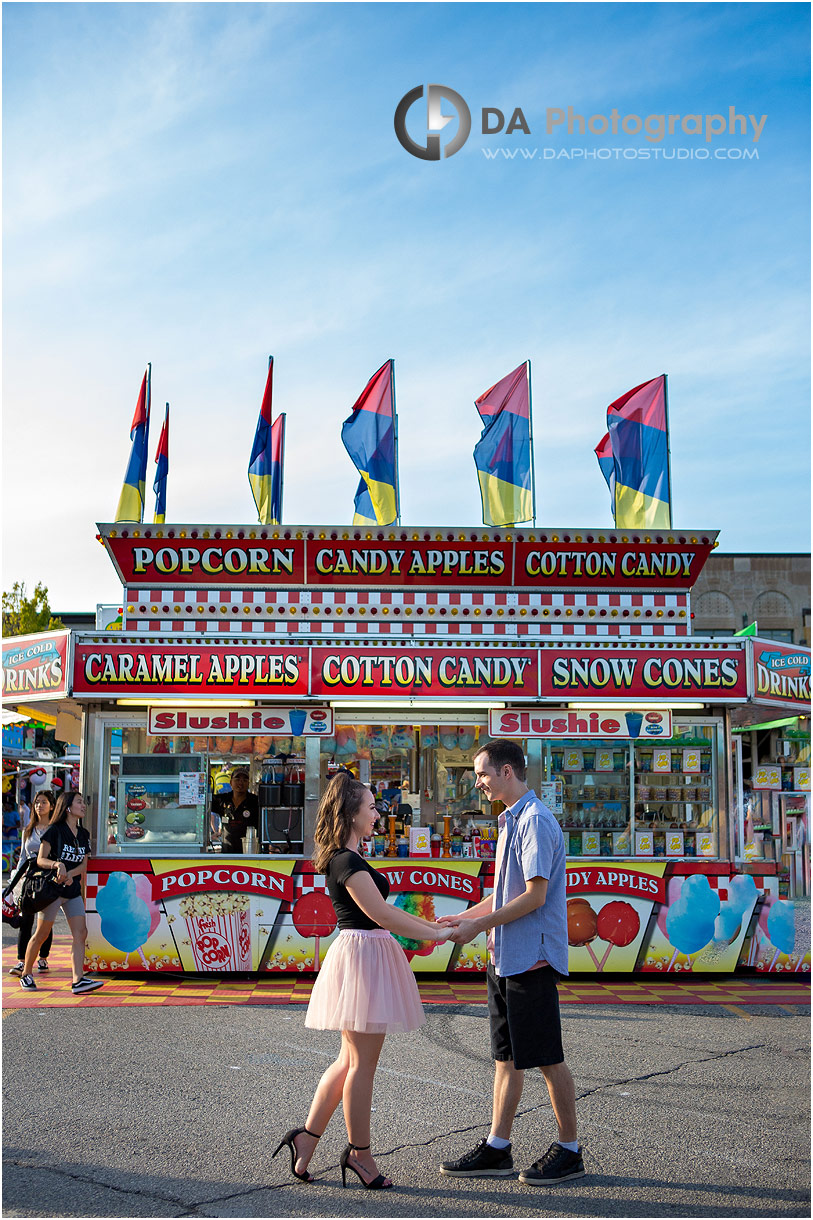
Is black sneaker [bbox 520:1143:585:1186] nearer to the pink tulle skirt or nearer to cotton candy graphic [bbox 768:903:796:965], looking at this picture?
the pink tulle skirt

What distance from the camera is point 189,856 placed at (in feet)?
32.1

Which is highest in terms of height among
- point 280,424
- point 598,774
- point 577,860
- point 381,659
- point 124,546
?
point 280,424

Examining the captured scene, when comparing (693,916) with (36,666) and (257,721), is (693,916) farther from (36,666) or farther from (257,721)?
(36,666)

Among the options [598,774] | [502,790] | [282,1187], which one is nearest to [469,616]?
[598,774]

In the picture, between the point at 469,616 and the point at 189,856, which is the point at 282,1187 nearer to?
the point at 189,856

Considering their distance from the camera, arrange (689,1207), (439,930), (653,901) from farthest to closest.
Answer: (653,901), (439,930), (689,1207)

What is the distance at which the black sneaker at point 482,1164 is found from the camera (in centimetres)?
447

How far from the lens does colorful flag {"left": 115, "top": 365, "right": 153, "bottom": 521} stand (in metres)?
11.8

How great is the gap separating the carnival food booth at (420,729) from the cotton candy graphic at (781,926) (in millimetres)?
30

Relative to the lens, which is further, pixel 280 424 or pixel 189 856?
pixel 280 424

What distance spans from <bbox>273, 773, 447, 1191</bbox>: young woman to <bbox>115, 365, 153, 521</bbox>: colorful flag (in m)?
8.03

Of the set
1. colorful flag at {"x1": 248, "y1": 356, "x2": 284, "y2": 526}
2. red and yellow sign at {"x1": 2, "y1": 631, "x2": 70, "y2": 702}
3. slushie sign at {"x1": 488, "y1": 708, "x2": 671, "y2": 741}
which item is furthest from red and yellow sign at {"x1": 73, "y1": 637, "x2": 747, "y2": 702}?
colorful flag at {"x1": 248, "y1": 356, "x2": 284, "y2": 526}

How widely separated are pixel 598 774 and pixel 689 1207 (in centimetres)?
683

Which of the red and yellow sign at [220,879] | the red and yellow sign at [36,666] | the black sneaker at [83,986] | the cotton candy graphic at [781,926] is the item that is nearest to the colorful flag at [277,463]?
the red and yellow sign at [36,666]
